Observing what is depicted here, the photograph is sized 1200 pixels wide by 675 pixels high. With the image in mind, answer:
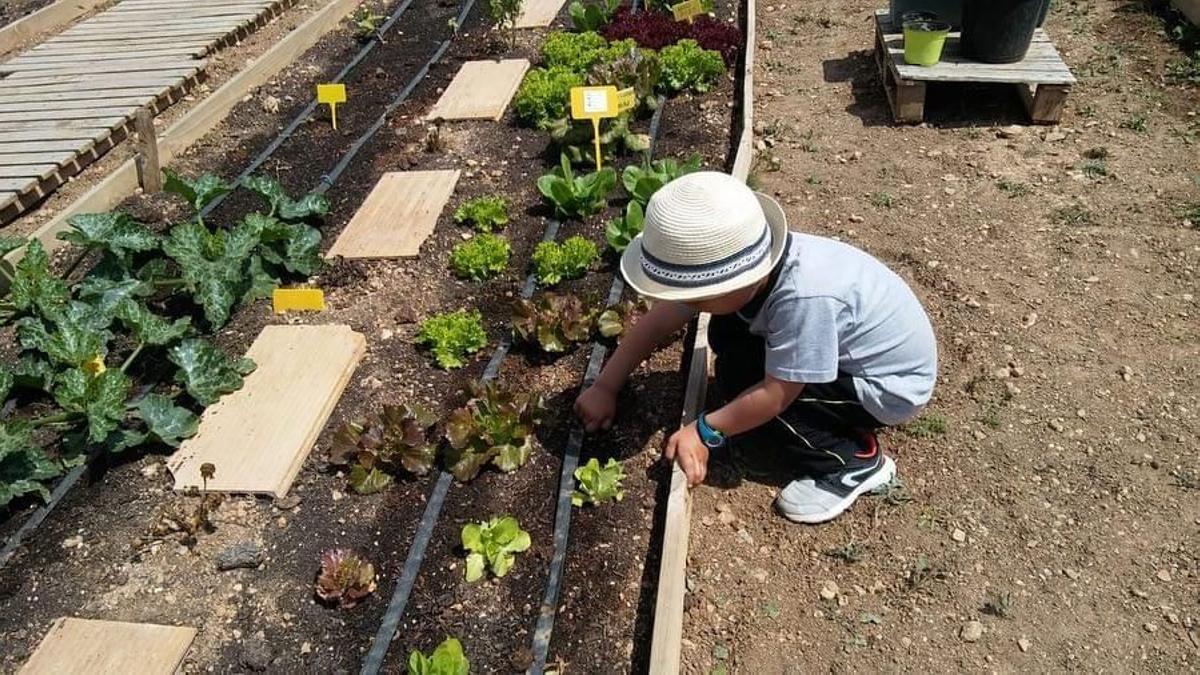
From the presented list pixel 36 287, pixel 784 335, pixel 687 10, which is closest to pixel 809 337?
pixel 784 335

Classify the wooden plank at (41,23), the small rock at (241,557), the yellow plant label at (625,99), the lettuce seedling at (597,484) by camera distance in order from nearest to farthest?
the small rock at (241,557) < the lettuce seedling at (597,484) < the yellow plant label at (625,99) < the wooden plank at (41,23)

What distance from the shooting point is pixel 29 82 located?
21.8 ft

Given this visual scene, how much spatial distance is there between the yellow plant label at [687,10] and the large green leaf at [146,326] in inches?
173

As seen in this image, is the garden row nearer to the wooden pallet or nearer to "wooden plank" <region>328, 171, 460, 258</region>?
"wooden plank" <region>328, 171, 460, 258</region>

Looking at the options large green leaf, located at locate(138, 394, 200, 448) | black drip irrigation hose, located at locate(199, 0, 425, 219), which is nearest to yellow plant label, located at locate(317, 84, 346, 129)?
black drip irrigation hose, located at locate(199, 0, 425, 219)

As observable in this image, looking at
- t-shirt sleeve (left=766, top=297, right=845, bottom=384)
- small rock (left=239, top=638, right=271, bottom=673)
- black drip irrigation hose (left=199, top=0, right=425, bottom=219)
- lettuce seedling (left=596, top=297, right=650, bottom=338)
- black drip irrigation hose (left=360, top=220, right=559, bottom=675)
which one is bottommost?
small rock (left=239, top=638, right=271, bottom=673)

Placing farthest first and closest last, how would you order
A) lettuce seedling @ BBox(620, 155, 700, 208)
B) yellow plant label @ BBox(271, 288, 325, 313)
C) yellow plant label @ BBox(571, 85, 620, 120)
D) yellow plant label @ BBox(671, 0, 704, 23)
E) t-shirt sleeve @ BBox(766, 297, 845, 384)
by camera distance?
1. yellow plant label @ BBox(671, 0, 704, 23)
2. yellow plant label @ BBox(571, 85, 620, 120)
3. lettuce seedling @ BBox(620, 155, 700, 208)
4. yellow plant label @ BBox(271, 288, 325, 313)
5. t-shirt sleeve @ BBox(766, 297, 845, 384)

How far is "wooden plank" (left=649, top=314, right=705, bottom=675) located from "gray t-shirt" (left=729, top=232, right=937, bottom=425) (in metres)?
0.67

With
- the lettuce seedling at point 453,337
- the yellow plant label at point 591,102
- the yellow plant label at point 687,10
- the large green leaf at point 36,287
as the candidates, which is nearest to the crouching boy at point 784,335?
the lettuce seedling at point 453,337

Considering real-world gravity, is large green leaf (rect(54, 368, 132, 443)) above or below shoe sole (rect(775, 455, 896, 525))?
above

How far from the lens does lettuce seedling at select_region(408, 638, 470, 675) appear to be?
8.50 feet

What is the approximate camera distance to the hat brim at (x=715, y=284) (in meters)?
2.50

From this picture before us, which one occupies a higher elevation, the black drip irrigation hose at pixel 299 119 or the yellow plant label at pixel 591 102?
the yellow plant label at pixel 591 102

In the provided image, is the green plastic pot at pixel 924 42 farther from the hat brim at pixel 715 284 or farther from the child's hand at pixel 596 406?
the child's hand at pixel 596 406
